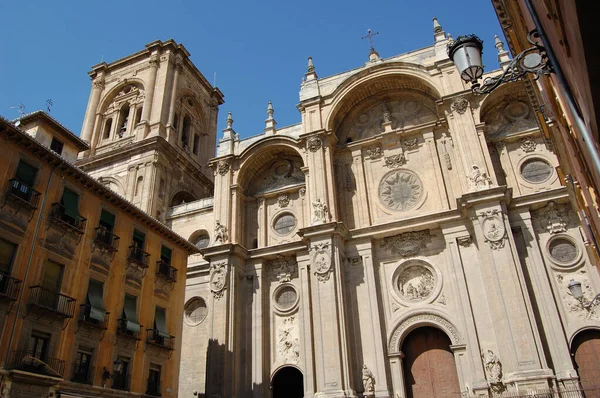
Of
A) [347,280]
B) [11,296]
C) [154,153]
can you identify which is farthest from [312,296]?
[154,153]

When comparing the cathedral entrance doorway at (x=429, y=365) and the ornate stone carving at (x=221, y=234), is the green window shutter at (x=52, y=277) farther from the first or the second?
the cathedral entrance doorway at (x=429, y=365)

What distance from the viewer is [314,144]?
2488 cm

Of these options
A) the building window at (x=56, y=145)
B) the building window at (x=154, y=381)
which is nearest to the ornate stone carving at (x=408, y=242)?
the building window at (x=154, y=381)

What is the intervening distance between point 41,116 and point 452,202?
18.8 metres

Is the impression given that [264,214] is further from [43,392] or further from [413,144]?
[43,392]

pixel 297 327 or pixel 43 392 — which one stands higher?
pixel 297 327

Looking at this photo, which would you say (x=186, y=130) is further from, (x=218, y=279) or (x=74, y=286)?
(x=74, y=286)

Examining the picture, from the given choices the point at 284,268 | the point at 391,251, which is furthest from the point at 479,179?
the point at 284,268

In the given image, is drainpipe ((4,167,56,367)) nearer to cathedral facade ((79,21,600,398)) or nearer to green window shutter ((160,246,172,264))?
green window shutter ((160,246,172,264))

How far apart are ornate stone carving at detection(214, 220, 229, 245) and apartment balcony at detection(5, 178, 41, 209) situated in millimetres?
10212

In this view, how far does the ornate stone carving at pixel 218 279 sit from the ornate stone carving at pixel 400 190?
8643 mm

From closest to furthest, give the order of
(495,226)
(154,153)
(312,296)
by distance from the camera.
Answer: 1. (495,226)
2. (312,296)
3. (154,153)

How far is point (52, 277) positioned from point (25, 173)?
3522 millimetres

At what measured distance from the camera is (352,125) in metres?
27.2
